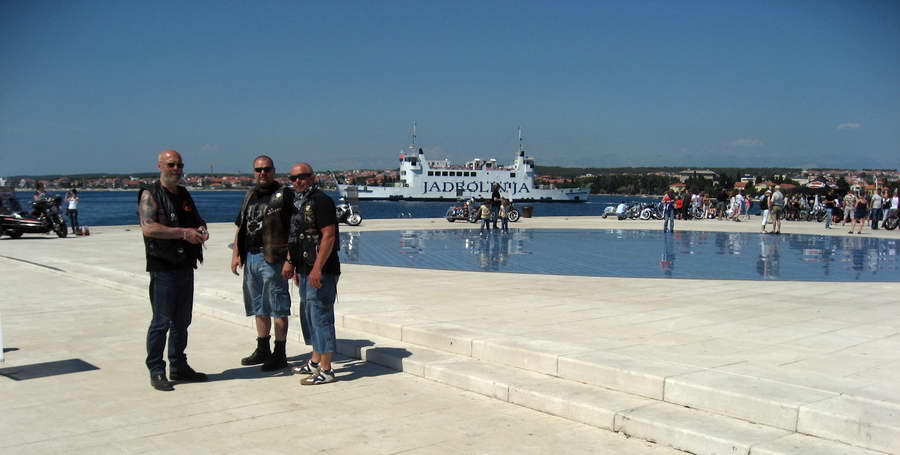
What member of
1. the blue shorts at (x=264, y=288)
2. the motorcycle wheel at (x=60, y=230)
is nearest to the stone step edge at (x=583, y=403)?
the blue shorts at (x=264, y=288)

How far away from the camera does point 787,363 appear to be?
5.39m

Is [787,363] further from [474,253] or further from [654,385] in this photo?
[474,253]

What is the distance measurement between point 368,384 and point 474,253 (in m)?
10.6

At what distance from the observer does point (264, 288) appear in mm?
6043

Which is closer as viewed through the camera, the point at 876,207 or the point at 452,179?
the point at 876,207

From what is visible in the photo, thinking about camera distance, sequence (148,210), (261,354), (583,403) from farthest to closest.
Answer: (261,354) → (148,210) → (583,403)

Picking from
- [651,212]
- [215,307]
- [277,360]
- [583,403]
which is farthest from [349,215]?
[583,403]

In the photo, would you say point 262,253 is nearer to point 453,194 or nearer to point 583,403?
point 583,403

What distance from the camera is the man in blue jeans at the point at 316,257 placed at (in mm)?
5473

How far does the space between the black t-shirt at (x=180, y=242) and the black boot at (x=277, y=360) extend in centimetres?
102

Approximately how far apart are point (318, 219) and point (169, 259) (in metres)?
1.18

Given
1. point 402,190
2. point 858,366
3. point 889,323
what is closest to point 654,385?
point 858,366

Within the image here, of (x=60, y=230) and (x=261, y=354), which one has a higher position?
(x=261, y=354)

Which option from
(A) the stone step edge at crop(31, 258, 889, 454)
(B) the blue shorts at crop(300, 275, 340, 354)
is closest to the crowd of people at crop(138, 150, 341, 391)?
(B) the blue shorts at crop(300, 275, 340, 354)
